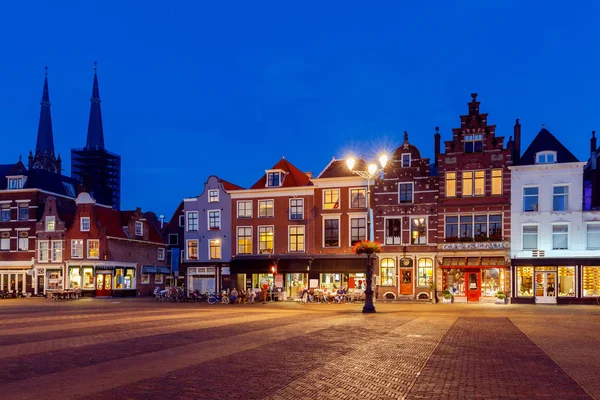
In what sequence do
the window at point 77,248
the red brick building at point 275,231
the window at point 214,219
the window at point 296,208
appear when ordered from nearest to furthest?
the red brick building at point 275,231, the window at point 296,208, the window at point 214,219, the window at point 77,248

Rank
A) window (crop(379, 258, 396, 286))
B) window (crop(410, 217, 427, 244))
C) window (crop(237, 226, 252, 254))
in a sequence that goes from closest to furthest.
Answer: window (crop(410, 217, 427, 244)) → window (crop(379, 258, 396, 286)) → window (crop(237, 226, 252, 254))

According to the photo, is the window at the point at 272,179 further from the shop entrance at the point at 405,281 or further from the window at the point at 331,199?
the shop entrance at the point at 405,281

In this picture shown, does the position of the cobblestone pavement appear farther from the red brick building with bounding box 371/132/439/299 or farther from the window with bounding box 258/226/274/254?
the window with bounding box 258/226/274/254

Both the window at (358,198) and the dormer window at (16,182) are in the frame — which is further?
the dormer window at (16,182)

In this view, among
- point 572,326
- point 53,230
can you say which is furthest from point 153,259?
point 572,326

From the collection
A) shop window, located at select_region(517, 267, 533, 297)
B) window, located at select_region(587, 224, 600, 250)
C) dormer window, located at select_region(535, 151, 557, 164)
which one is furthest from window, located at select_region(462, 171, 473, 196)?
window, located at select_region(587, 224, 600, 250)

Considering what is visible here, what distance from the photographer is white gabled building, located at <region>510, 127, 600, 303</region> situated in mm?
43750

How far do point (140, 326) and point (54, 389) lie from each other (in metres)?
11.9

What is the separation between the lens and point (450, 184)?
47.7 m

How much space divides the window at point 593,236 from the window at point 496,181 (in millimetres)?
6789

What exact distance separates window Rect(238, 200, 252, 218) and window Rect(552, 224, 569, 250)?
25.7 meters

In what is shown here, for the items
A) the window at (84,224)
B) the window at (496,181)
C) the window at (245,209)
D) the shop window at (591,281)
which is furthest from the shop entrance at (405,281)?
the window at (84,224)

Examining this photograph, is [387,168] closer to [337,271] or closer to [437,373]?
[337,271]

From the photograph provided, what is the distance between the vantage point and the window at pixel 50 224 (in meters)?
62.1
